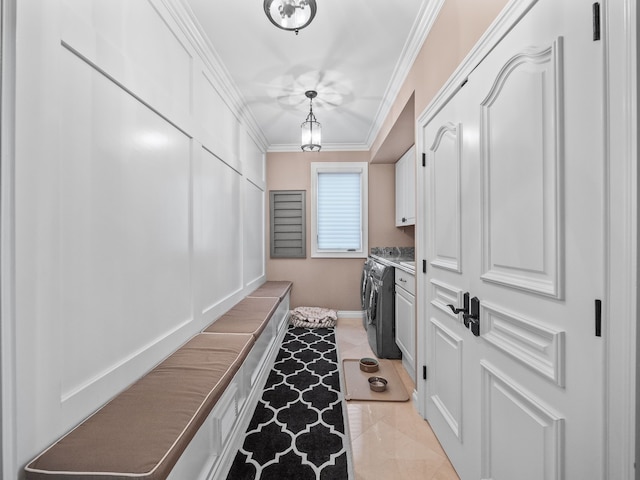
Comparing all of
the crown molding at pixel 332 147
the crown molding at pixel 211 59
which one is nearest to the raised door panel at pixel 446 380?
the crown molding at pixel 211 59

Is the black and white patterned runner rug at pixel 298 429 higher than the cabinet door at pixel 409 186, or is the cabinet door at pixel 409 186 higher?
the cabinet door at pixel 409 186

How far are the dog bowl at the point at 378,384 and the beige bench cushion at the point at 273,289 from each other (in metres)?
1.28

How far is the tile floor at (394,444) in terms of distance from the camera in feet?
4.93

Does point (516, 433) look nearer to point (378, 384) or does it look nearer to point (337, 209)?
point (378, 384)

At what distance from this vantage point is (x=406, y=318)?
2.54 meters

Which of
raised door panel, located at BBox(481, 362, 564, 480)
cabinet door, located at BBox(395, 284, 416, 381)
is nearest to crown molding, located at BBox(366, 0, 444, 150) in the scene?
cabinet door, located at BBox(395, 284, 416, 381)

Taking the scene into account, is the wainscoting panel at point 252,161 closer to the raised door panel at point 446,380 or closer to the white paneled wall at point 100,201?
the white paneled wall at point 100,201

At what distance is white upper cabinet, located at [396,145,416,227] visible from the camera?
338cm

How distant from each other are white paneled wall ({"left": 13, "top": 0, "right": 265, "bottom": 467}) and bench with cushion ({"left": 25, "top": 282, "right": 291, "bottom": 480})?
3.2 inches

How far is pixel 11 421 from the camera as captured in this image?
0.78m

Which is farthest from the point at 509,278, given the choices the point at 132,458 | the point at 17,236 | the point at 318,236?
the point at 318,236

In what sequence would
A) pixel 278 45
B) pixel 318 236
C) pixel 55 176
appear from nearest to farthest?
pixel 55 176
pixel 278 45
pixel 318 236

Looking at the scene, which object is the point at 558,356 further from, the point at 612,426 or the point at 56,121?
the point at 56,121

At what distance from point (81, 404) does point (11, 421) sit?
26 centimetres
